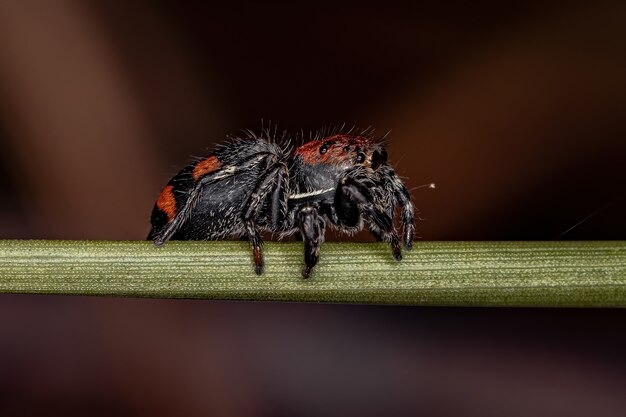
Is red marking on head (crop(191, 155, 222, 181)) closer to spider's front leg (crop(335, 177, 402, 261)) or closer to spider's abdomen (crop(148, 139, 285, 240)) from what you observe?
spider's abdomen (crop(148, 139, 285, 240))

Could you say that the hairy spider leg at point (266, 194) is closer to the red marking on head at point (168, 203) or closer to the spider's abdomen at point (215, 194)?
the spider's abdomen at point (215, 194)

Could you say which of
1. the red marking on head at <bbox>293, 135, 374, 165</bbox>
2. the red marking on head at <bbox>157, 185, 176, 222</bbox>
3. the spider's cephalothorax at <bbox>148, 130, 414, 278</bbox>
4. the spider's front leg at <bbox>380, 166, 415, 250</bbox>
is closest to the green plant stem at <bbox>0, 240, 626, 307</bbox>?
the spider's front leg at <bbox>380, 166, 415, 250</bbox>

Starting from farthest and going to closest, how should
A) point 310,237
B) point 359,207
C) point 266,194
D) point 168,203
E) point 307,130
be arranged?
1. point 307,130
2. point 168,203
3. point 266,194
4. point 359,207
5. point 310,237

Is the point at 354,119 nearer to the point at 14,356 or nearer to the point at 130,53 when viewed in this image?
the point at 130,53

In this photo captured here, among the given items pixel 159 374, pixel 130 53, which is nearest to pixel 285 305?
pixel 159 374

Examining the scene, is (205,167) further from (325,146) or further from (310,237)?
(310,237)

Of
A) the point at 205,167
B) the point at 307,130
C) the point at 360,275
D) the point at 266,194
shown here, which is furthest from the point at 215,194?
the point at 307,130
